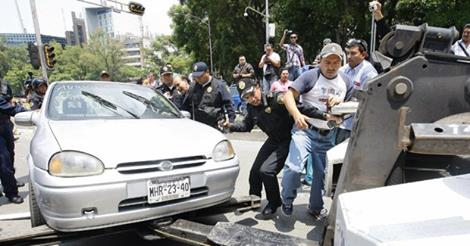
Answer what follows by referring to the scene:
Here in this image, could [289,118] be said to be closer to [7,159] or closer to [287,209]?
[287,209]

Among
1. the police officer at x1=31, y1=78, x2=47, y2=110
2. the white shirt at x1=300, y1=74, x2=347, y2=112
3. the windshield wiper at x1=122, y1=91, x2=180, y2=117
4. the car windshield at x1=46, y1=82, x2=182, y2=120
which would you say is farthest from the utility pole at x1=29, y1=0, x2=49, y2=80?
the white shirt at x1=300, y1=74, x2=347, y2=112

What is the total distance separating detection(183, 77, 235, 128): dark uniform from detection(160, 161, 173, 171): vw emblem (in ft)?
7.15

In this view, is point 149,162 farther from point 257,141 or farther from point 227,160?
point 257,141

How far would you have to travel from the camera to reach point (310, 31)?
20047 millimetres

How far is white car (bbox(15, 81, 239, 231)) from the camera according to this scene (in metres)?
2.57

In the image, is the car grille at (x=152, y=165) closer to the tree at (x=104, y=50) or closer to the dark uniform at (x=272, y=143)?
the dark uniform at (x=272, y=143)

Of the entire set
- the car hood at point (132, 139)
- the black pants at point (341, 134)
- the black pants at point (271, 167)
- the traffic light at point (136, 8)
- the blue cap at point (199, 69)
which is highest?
the traffic light at point (136, 8)

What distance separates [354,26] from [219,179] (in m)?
16.8

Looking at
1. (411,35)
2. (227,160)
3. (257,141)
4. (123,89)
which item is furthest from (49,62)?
(411,35)

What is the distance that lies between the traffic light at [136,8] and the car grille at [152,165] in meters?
17.9

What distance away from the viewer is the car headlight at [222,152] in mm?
3164

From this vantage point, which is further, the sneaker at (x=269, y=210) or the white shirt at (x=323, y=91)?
the sneaker at (x=269, y=210)

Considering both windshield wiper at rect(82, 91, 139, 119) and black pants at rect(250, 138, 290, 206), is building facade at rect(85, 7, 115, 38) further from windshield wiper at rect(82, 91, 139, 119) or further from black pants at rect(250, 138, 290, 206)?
black pants at rect(250, 138, 290, 206)

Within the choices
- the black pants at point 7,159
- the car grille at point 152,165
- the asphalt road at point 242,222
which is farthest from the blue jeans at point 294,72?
the car grille at point 152,165
